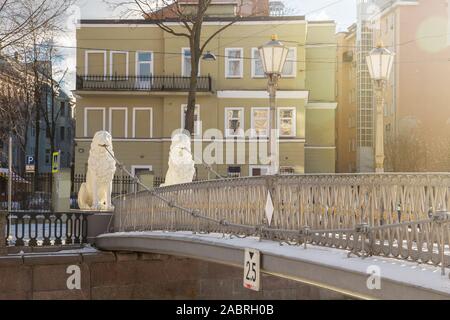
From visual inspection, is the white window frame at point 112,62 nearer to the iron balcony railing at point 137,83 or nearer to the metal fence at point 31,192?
the iron balcony railing at point 137,83

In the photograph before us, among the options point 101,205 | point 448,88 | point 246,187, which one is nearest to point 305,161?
A: point 448,88

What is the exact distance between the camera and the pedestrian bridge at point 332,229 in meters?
6.98

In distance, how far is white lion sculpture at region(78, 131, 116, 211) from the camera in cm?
2019

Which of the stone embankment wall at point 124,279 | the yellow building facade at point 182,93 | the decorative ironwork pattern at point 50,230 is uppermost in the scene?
the yellow building facade at point 182,93

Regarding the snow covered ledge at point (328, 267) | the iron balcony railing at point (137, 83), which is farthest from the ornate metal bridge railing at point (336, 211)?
the iron balcony railing at point (137, 83)

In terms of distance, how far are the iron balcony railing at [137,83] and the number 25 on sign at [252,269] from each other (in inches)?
1223

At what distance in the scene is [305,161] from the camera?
4431 cm

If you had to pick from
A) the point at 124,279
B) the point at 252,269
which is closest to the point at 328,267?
the point at 252,269

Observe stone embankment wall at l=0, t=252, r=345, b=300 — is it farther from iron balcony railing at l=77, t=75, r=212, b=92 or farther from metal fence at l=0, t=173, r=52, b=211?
iron balcony railing at l=77, t=75, r=212, b=92

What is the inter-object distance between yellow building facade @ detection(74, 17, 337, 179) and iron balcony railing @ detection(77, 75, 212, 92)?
0.17ft

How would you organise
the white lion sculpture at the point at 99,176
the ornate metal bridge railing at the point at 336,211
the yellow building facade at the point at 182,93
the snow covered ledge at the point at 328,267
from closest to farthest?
the snow covered ledge at the point at 328,267 < the ornate metal bridge railing at the point at 336,211 < the white lion sculpture at the point at 99,176 < the yellow building facade at the point at 182,93

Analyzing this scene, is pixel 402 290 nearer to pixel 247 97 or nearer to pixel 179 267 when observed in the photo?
pixel 179 267

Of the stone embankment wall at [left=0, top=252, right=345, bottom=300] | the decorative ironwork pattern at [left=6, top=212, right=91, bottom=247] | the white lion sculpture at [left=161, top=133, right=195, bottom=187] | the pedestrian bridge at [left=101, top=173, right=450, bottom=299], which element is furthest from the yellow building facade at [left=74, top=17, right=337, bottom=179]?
the pedestrian bridge at [left=101, top=173, right=450, bottom=299]

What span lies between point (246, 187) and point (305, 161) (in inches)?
1312
